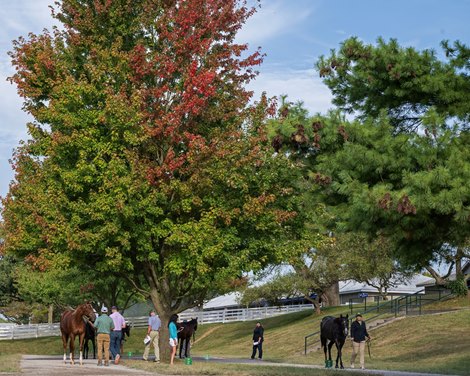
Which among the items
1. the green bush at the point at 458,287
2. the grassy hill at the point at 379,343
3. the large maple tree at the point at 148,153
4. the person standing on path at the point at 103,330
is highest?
the large maple tree at the point at 148,153

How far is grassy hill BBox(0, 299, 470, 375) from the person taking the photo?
32.6 metres

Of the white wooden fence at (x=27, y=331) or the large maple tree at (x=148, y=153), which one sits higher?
the large maple tree at (x=148, y=153)

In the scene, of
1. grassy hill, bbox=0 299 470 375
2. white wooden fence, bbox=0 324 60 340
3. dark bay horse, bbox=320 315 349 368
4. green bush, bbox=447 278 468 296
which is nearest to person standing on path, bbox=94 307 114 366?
dark bay horse, bbox=320 315 349 368

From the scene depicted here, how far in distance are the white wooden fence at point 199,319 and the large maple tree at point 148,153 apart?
3542 cm

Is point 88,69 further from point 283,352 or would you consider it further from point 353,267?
point 353,267

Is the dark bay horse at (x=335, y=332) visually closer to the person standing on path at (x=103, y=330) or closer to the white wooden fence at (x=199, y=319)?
the person standing on path at (x=103, y=330)

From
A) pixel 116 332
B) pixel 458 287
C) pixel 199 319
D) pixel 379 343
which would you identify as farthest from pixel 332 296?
pixel 116 332

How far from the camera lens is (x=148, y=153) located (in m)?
29.7

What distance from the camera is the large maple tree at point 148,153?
90.3ft

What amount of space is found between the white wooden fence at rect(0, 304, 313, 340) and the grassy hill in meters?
2.54

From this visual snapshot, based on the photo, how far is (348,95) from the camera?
53.0 feet

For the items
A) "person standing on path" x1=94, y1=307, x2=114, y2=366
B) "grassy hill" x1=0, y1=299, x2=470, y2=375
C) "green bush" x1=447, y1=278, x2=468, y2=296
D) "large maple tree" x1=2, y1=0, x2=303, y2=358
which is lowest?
"grassy hill" x1=0, y1=299, x2=470, y2=375

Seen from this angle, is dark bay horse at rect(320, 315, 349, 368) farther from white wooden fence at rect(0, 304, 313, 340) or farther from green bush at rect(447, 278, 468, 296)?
white wooden fence at rect(0, 304, 313, 340)

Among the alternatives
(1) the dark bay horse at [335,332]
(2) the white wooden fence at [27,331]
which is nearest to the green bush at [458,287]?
(1) the dark bay horse at [335,332]
